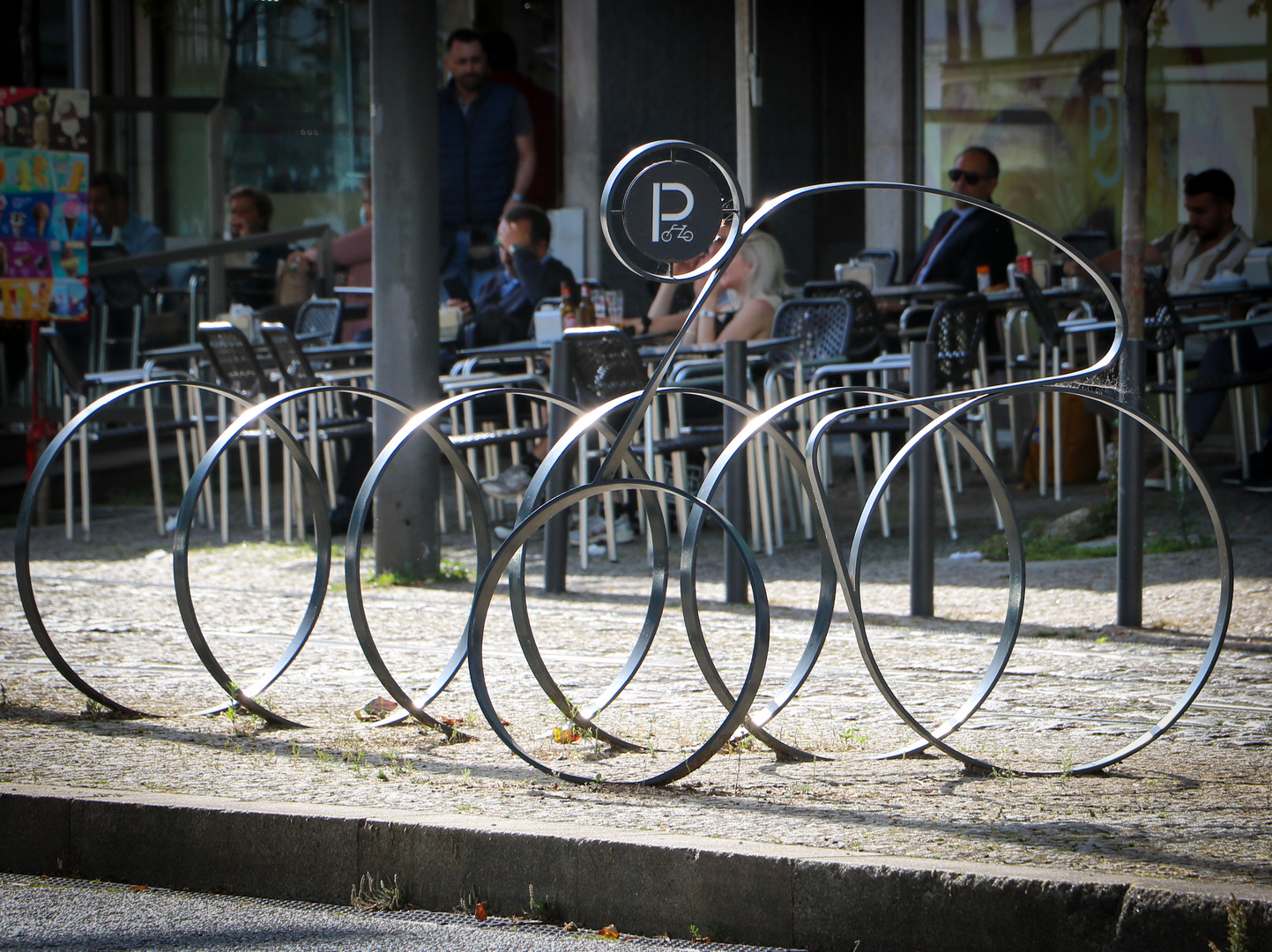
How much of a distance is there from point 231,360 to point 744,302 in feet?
9.49

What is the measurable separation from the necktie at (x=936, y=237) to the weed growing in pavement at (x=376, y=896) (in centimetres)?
876

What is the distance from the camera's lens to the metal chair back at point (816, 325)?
8711mm

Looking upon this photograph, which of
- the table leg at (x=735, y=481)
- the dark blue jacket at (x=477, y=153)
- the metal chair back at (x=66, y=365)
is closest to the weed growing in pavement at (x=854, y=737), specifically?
the table leg at (x=735, y=481)

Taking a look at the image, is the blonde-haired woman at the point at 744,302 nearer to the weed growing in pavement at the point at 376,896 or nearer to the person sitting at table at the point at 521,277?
the person sitting at table at the point at 521,277

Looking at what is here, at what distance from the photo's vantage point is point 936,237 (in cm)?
1182

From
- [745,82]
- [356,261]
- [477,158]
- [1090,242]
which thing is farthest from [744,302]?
[356,261]

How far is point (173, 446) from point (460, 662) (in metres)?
8.05

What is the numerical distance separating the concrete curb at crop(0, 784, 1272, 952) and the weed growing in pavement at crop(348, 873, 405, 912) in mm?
21

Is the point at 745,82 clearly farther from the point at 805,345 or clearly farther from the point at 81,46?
the point at 805,345

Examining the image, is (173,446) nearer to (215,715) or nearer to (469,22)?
(469,22)

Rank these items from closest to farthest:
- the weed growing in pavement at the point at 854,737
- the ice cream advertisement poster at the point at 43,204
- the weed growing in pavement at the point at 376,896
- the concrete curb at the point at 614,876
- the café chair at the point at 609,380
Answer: the concrete curb at the point at 614,876
the weed growing in pavement at the point at 376,896
the weed growing in pavement at the point at 854,737
the café chair at the point at 609,380
the ice cream advertisement poster at the point at 43,204

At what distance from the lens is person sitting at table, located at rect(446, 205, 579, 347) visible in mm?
10680

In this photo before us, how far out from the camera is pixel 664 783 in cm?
390

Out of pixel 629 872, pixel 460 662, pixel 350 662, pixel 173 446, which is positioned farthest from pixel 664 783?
pixel 173 446
